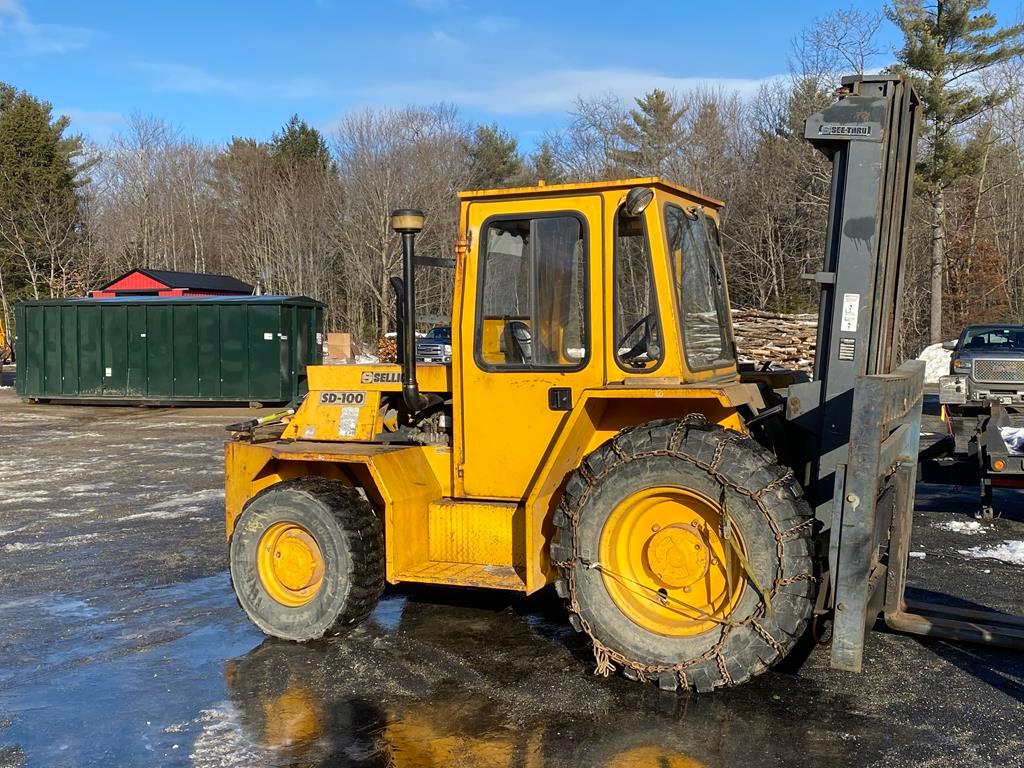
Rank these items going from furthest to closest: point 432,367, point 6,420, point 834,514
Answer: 1. point 6,420
2. point 432,367
3. point 834,514

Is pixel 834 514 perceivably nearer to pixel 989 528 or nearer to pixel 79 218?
pixel 989 528

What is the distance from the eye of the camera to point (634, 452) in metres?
4.88

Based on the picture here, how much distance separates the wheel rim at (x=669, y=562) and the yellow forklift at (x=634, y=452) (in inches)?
0.5

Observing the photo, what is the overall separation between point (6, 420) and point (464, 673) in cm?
1900

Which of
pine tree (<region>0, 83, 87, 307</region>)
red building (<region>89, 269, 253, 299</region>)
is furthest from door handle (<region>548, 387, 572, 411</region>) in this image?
pine tree (<region>0, 83, 87, 307</region>)

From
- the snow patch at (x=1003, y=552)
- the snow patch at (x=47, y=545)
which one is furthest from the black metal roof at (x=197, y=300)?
the snow patch at (x=1003, y=552)

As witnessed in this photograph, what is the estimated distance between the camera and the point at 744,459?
4695mm

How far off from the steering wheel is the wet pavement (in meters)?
1.75

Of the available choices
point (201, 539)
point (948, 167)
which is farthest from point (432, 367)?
point (948, 167)

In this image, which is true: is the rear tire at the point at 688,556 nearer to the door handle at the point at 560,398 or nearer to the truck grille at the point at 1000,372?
the door handle at the point at 560,398

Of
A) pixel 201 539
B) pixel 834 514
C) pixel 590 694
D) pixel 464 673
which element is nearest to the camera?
pixel 834 514

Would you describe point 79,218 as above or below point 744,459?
above

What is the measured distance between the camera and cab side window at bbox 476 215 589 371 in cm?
540

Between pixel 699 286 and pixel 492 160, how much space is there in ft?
133
